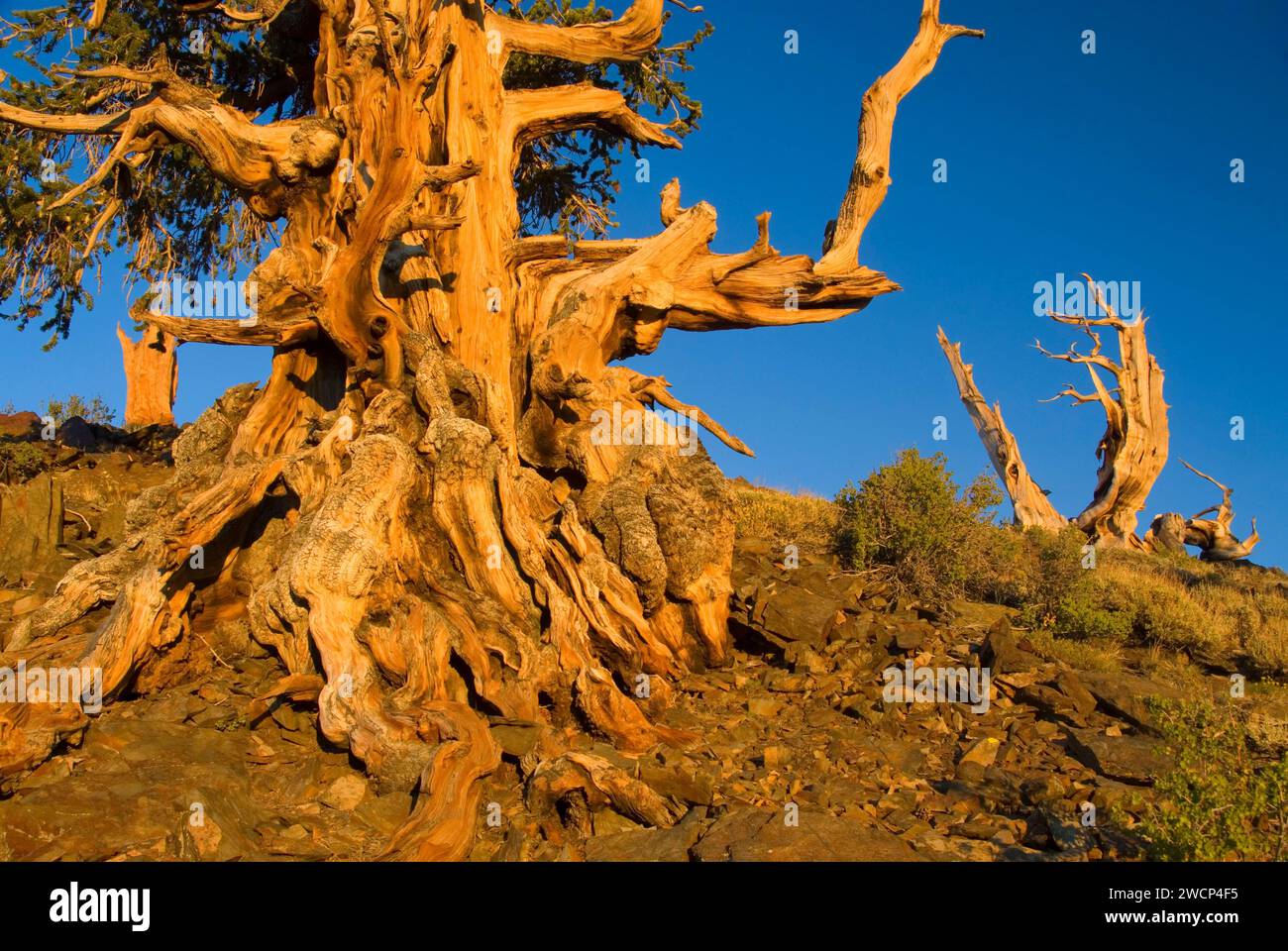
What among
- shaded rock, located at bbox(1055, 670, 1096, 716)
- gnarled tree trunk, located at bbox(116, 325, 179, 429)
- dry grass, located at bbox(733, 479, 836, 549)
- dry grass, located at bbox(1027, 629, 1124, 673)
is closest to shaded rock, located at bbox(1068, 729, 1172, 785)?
shaded rock, located at bbox(1055, 670, 1096, 716)

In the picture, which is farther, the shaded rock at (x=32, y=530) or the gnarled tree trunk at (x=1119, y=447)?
the gnarled tree trunk at (x=1119, y=447)

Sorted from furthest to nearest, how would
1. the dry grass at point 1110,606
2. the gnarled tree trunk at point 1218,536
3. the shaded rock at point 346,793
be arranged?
1. the gnarled tree trunk at point 1218,536
2. the dry grass at point 1110,606
3. the shaded rock at point 346,793

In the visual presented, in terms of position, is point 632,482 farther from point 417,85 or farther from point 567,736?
point 417,85

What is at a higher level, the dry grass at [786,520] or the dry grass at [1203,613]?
the dry grass at [786,520]


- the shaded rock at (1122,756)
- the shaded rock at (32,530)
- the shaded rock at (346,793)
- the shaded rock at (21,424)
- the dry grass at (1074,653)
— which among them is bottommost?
the shaded rock at (1122,756)

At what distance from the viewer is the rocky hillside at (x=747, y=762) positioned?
630 cm

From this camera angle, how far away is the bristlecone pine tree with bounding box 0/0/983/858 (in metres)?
7.88

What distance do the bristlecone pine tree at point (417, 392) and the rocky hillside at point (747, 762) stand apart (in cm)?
22

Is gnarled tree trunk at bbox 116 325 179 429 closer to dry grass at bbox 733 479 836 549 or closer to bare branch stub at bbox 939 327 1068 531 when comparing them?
dry grass at bbox 733 479 836 549

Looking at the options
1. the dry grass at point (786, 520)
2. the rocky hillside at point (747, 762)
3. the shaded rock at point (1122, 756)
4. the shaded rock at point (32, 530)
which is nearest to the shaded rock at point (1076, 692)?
the rocky hillside at point (747, 762)

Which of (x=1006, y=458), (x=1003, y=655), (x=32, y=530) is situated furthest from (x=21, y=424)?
(x=1006, y=458)

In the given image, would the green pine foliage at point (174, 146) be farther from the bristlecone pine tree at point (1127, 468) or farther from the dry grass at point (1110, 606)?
the bristlecone pine tree at point (1127, 468)

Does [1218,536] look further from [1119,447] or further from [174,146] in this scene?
[174,146]

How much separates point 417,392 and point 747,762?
14.8 ft
